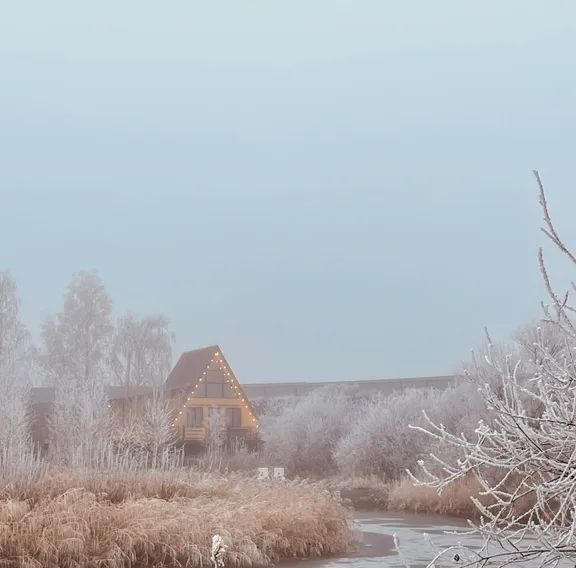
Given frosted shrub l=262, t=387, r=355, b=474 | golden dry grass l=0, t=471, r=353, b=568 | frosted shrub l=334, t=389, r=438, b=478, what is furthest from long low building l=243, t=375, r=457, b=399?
golden dry grass l=0, t=471, r=353, b=568

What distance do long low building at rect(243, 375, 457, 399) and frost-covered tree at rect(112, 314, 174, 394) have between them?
724cm

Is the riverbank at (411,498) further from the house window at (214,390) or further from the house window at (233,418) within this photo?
the house window at (214,390)

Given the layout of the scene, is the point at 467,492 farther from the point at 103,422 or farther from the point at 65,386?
the point at 65,386

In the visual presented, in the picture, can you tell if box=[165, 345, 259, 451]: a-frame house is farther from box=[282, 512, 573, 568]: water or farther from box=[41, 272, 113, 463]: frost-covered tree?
box=[282, 512, 573, 568]: water

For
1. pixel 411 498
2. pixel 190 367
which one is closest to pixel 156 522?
pixel 411 498

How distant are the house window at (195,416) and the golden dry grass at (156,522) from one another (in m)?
24.8

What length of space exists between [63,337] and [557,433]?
2121 inches

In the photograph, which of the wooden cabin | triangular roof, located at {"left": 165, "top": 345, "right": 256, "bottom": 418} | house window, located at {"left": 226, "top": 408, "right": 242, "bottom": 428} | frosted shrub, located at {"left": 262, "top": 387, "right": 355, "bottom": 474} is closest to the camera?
frosted shrub, located at {"left": 262, "top": 387, "right": 355, "bottom": 474}

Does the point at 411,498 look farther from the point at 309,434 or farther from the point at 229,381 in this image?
the point at 229,381

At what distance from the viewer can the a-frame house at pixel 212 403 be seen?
132ft

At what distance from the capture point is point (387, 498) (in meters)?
26.4

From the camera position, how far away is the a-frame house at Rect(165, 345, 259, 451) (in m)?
40.3

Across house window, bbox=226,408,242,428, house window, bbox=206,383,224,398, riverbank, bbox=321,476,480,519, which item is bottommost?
riverbank, bbox=321,476,480,519

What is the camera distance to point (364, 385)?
56.8 m
